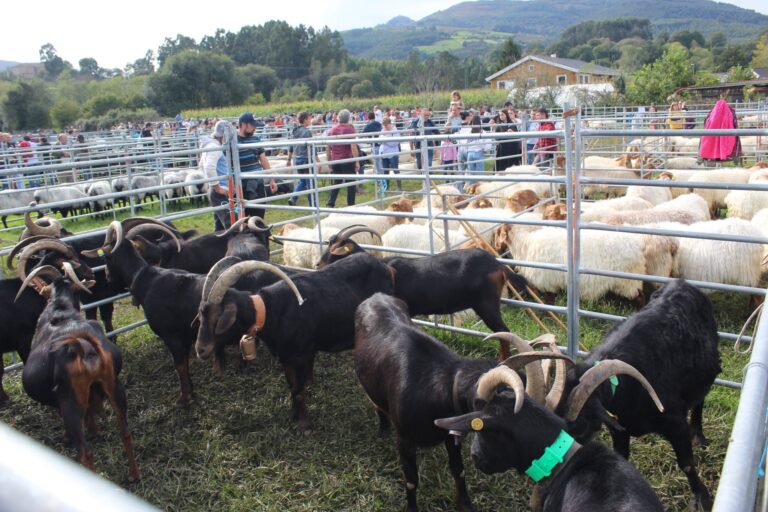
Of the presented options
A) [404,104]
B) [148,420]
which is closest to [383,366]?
[148,420]

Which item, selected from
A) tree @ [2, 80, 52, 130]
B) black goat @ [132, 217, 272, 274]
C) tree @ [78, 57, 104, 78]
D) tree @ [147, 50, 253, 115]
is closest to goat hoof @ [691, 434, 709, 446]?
black goat @ [132, 217, 272, 274]

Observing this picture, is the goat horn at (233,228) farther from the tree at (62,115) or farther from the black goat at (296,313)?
the tree at (62,115)

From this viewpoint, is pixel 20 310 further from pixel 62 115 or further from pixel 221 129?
pixel 62 115

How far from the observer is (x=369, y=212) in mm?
6477

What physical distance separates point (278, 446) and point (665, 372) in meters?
2.79

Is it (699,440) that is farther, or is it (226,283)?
(226,283)

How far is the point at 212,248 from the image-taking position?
6859mm

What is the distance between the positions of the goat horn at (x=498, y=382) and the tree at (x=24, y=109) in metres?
56.6

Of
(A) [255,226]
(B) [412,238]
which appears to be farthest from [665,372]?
(A) [255,226]

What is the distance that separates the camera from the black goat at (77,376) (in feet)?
12.7

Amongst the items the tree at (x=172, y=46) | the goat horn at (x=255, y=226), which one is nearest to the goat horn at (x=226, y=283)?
the goat horn at (x=255, y=226)

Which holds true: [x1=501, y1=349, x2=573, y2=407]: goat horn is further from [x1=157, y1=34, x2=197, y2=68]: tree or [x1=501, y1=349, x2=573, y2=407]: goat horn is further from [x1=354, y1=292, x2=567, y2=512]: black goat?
[x1=157, y1=34, x2=197, y2=68]: tree

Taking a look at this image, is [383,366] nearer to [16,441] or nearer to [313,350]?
[313,350]

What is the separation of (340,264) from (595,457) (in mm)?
3085
